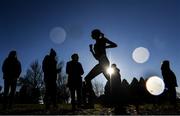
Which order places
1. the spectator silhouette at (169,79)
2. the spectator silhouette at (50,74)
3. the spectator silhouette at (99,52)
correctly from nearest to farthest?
1. the spectator silhouette at (99,52)
2. the spectator silhouette at (50,74)
3. the spectator silhouette at (169,79)

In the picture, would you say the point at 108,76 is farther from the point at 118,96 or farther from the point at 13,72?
the point at 13,72

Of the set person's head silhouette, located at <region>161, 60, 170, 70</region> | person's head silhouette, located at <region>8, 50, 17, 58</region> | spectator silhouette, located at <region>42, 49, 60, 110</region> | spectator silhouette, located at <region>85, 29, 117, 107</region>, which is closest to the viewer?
spectator silhouette, located at <region>85, 29, 117, 107</region>

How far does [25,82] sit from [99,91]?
49.9 metres

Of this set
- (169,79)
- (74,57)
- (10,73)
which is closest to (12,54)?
(10,73)

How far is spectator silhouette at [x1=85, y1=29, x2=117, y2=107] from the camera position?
26.4 ft

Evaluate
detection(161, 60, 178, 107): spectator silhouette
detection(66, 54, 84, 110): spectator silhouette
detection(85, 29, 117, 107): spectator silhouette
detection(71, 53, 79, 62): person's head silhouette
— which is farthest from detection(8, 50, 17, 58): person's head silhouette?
detection(161, 60, 178, 107): spectator silhouette

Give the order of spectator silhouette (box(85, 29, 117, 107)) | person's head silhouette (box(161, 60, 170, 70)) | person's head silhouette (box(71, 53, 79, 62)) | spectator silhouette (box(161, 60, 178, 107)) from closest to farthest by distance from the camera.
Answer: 1. spectator silhouette (box(85, 29, 117, 107))
2. person's head silhouette (box(71, 53, 79, 62))
3. spectator silhouette (box(161, 60, 178, 107))
4. person's head silhouette (box(161, 60, 170, 70))

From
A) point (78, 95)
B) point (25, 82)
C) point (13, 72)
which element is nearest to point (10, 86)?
point (13, 72)

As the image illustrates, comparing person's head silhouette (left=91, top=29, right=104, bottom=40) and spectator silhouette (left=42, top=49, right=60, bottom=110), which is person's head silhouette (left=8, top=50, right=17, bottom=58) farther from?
person's head silhouette (left=91, top=29, right=104, bottom=40)

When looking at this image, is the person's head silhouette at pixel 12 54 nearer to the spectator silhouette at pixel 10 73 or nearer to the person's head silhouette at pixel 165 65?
the spectator silhouette at pixel 10 73

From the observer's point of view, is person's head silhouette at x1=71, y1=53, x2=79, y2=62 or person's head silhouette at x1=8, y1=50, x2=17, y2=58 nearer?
person's head silhouette at x1=71, y1=53, x2=79, y2=62

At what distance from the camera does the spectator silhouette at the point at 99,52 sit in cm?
804

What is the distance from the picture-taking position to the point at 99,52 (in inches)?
318

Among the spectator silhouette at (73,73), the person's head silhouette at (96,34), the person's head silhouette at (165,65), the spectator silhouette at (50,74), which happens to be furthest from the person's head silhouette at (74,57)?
the person's head silhouette at (165,65)
